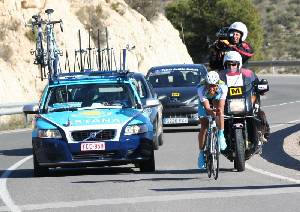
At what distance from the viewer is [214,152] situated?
1404 centimetres

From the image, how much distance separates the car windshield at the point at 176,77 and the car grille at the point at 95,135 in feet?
36.7

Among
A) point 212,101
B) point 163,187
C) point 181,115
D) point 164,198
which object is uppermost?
point 212,101

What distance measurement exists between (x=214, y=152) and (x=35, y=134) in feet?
9.66

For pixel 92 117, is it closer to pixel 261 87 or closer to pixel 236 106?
pixel 236 106

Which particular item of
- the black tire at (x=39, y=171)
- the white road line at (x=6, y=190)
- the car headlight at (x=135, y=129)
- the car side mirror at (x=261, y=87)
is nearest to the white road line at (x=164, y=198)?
the white road line at (x=6, y=190)

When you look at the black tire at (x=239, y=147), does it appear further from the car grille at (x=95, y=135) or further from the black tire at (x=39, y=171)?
the black tire at (x=39, y=171)

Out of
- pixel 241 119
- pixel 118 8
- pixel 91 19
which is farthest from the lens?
pixel 118 8

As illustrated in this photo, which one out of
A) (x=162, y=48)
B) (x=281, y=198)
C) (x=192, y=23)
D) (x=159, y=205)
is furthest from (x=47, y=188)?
(x=192, y=23)

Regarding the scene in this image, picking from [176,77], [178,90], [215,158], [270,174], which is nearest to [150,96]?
[178,90]

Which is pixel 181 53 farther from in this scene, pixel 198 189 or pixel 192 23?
pixel 198 189

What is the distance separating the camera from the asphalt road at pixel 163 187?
1162 cm

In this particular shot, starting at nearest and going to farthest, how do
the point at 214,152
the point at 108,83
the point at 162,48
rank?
the point at 214,152 → the point at 108,83 → the point at 162,48

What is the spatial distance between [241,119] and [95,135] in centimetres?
222

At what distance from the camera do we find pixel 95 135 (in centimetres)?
1505
